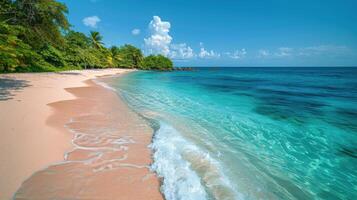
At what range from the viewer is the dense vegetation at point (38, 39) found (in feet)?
31.5

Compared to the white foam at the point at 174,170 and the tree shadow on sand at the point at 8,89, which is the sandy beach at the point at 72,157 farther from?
the tree shadow on sand at the point at 8,89

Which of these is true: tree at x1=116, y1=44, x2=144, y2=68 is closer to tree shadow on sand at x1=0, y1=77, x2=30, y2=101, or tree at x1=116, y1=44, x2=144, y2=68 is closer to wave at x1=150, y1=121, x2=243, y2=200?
tree shadow on sand at x1=0, y1=77, x2=30, y2=101

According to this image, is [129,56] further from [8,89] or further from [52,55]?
[8,89]

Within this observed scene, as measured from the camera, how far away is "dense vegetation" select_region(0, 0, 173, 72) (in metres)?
9.61

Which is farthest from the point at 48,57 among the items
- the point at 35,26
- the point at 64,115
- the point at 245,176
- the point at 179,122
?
the point at 245,176

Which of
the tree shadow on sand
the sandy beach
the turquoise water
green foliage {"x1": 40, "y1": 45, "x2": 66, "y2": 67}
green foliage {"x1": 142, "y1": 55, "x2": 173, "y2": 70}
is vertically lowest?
the turquoise water

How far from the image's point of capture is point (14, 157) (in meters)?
3.72

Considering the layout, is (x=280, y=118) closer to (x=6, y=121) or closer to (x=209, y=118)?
(x=209, y=118)

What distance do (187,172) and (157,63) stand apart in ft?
286

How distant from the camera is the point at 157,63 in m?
88.1

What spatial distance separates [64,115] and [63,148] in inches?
127

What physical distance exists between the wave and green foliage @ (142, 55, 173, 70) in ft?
268

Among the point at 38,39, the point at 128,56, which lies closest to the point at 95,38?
the point at 128,56

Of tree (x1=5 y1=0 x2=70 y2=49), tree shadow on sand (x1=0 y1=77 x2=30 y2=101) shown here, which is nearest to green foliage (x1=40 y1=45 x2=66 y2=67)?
tree (x1=5 y1=0 x2=70 y2=49)
